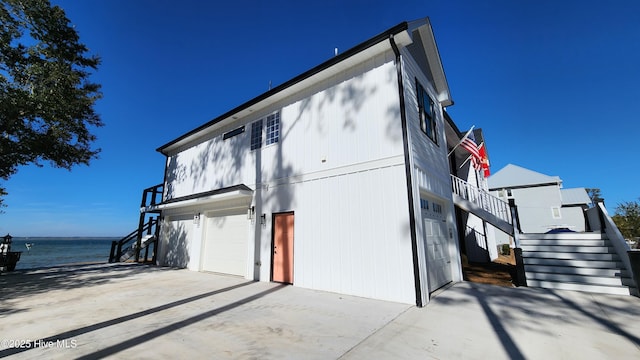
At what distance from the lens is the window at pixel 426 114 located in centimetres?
740

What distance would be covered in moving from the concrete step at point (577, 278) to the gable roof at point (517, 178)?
2399cm

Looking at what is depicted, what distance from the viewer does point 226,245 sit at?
9820 millimetres

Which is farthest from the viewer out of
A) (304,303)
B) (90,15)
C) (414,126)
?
(90,15)

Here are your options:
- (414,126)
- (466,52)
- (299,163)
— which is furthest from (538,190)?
(299,163)

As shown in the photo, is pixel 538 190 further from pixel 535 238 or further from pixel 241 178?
pixel 241 178

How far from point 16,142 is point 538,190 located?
1493 inches

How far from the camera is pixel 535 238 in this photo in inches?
304

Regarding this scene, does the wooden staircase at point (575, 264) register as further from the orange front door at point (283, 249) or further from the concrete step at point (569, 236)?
the orange front door at point (283, 249)

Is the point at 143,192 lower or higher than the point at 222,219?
higher

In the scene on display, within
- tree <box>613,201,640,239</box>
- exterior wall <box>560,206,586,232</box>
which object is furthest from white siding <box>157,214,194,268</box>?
exterior wall <box>560,206,586,232</box>

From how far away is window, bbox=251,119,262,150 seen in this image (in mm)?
9359

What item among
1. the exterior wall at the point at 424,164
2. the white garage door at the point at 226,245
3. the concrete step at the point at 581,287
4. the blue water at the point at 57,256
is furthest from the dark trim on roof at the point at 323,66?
the blue water at the point at 57,256

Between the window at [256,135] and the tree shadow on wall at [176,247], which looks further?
the tree shadow on wall at [176,247]

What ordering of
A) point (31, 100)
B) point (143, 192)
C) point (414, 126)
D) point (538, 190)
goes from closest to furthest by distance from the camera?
1. point (414, 126)
2. point (31, 100)
3. point (143, 192)
4. point (538, 190)
